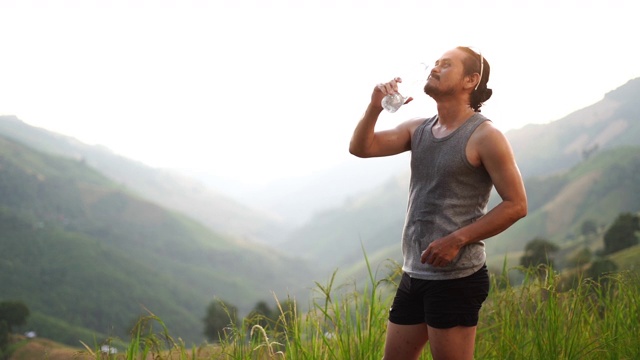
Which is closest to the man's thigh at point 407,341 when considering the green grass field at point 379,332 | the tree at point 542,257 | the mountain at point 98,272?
the green grass field at point 379,332

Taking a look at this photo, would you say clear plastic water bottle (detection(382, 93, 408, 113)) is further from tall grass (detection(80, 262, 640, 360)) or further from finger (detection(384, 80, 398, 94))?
tall grass (detection(80, 262, 640, 360))

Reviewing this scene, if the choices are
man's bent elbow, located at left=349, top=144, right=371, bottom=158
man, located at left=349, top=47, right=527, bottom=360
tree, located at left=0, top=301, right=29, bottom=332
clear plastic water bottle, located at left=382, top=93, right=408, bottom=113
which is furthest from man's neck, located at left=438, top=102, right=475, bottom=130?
tree, located at left=0, top=301, right=29, bottom=332

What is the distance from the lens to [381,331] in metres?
4.31

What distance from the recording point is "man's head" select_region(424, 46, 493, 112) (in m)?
3.10

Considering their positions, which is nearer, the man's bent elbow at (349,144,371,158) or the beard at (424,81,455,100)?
the beard at (424,81,455,100)

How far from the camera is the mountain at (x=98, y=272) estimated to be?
14112cm

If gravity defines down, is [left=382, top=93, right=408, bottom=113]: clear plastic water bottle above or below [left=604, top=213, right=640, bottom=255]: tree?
above

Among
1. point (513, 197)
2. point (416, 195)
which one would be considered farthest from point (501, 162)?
point (416, 195)

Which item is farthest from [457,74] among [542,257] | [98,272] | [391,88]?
[98,272]

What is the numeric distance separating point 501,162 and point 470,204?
0.29 meters

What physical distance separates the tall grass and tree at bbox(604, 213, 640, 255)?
70.2 metres

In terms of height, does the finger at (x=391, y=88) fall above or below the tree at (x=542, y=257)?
above

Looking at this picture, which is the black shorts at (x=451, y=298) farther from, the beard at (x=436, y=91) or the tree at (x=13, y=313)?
the tree at (x=13, y=313)

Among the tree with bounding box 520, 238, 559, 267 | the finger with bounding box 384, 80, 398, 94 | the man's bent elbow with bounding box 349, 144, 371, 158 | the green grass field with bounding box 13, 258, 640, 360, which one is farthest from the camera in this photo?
the tree with bounding box 520, 238, 559, 267
